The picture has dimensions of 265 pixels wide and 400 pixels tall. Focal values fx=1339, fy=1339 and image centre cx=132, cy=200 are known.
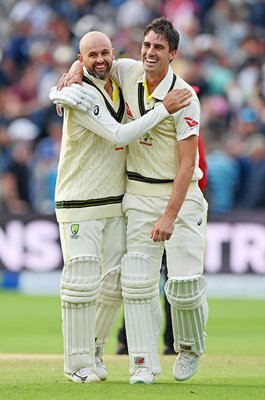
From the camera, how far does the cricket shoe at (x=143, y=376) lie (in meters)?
7.91

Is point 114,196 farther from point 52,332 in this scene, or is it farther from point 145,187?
point 52,332

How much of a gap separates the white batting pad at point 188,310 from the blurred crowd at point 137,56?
7.03 m

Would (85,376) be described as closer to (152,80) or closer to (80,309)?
(80,309)

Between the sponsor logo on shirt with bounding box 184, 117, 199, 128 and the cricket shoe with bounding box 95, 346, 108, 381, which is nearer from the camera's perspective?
the sponsor logo on shirt with bounding box 184, 117, 199, 128

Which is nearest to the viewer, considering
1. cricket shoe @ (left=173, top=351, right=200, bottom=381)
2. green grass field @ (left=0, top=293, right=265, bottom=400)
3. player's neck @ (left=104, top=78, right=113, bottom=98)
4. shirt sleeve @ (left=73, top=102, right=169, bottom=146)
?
green grass field @ (left=0, top=293, right=265, bottom=400)

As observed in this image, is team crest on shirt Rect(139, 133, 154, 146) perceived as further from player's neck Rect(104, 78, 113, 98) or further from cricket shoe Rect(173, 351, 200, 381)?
cricket shoe Rect(173, 351, 200, 381)

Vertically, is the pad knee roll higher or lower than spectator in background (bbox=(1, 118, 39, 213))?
higher

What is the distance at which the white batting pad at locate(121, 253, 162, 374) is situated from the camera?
7887 millimetres

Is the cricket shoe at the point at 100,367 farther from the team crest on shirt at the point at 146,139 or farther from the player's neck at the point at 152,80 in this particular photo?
the player's neck at the point at 152,80

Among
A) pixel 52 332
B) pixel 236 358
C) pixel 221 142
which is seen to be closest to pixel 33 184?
pixel 221 142

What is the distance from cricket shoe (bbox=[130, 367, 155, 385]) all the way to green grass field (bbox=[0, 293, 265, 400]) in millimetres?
68

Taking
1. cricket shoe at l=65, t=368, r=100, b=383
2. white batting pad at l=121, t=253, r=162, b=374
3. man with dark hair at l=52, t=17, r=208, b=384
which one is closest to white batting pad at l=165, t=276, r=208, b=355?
man with dark hair at l=52, t=17, r=208, b=384

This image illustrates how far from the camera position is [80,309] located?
7859 mm

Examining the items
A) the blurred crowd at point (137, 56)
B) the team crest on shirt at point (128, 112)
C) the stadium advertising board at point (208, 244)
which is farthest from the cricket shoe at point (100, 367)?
the stadium advertising board at point (208, 244)
